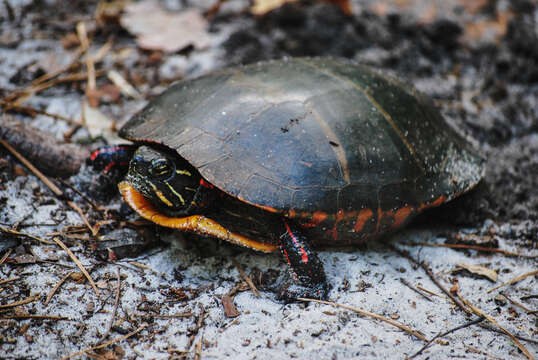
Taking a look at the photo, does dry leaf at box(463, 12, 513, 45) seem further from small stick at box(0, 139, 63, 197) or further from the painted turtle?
small stick at box(0, 139, 63, 197)

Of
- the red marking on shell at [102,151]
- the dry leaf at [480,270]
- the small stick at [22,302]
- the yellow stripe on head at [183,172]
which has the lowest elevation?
the dry leaf at [480,270]

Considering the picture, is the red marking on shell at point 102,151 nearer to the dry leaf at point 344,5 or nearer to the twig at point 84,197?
the twig at point 84,197

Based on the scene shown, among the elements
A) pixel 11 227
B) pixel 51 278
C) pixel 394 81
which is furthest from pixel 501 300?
pixel 11 227

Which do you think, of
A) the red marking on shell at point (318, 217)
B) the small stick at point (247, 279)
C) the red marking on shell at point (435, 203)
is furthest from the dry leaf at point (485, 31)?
the small stick at point (247, 279)

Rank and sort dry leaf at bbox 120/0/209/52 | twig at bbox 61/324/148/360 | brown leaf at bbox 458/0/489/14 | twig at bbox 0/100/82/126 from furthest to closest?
brown leaf at bbox 458/0/489/14 → dry leaf at bbox 120/0/209/52 → twig at bbox 0/100/82/126 → twig at bbox 61/324/148/360

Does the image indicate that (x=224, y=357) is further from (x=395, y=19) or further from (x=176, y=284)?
(x=395, y=19)

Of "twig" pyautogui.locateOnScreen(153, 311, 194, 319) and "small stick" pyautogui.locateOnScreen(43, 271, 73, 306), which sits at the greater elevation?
"small stick" pyautogui.locateOnScreen(43, 271, 73, 306)

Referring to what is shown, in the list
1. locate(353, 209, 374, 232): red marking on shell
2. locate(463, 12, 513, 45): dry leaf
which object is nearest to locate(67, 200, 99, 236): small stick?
locate(353, 209, 374, 232): red marking on shell

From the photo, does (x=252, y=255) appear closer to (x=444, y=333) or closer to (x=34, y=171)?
(x=444, y=333)
